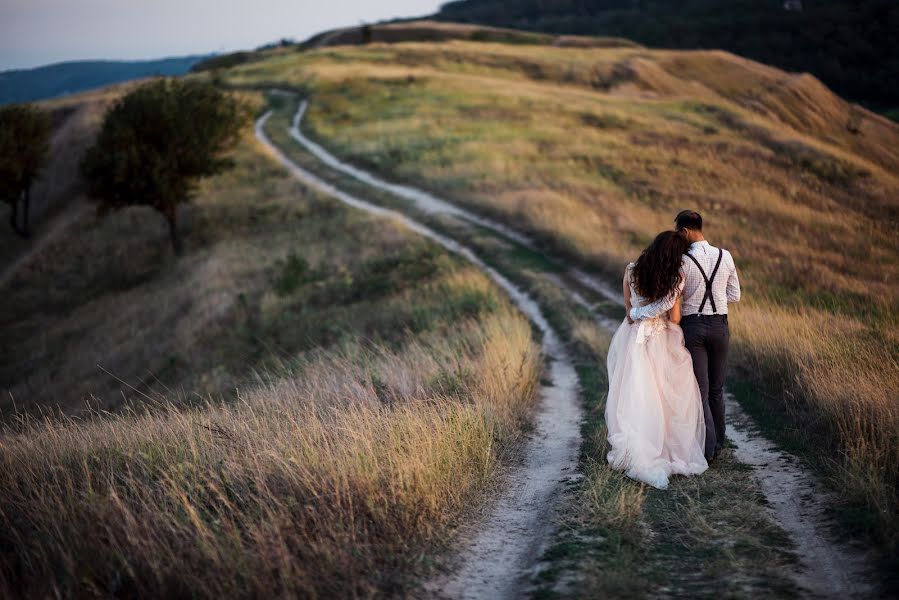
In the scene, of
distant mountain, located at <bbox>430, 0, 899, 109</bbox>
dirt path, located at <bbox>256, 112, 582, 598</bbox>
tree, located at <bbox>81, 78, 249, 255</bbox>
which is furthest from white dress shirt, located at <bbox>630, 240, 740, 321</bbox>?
distant mountain, located at <bbox>430, 0, 899, 109</bbox>

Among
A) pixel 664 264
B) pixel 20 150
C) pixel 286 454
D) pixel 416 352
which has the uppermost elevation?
pixel 20 150

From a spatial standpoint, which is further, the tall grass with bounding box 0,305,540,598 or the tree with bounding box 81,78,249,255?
the tree with bounding box 81,78,249,255

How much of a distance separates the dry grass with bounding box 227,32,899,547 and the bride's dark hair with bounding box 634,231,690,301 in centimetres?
213

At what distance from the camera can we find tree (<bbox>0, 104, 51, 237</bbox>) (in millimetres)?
35875

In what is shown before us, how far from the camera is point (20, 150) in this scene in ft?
122

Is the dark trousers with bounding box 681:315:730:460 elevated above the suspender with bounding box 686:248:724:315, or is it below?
below

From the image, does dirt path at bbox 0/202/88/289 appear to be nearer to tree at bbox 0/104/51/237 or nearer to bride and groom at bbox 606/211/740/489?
tree at bbox 0/104/51/237

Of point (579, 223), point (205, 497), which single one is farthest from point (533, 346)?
point (579, 223)

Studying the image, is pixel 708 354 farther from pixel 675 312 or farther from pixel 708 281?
pixel 708 281

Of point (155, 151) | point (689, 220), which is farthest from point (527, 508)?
point (155, 151)

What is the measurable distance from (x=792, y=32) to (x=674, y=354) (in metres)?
135

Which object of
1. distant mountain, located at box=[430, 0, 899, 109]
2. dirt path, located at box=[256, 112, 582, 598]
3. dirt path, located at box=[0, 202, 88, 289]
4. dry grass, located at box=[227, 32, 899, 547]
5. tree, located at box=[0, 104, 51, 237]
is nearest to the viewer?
dirt path, located at box=[256, 112, 582, 598]

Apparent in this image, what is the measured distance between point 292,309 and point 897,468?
1722 centimetres

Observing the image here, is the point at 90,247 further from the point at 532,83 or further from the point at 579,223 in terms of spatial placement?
the point at 532,83
